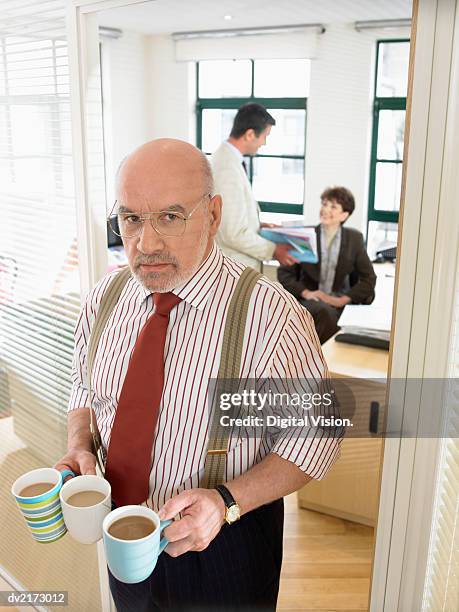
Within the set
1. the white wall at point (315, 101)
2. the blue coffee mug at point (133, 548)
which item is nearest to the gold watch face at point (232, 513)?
the blue coffee mug at point (133, 548)

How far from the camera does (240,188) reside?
2646mm

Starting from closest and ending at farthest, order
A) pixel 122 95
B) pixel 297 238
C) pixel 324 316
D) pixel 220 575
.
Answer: pixel 220 575, pixel 297 238, pixel 324 316, pixel 122 95

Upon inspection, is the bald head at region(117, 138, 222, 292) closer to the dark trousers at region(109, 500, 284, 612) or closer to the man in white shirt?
the dark trousers at region(109, 500, 284, 612)

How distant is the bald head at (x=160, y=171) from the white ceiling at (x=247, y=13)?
313 centimetres

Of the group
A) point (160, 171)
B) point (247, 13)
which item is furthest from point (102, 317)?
point (247, 13)

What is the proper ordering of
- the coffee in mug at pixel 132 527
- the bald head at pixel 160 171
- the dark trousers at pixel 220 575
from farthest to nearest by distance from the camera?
the dark trousers at pixel 220 575 < the bald head at pixel 160 171 < the coffee in mug at pixel 132 527

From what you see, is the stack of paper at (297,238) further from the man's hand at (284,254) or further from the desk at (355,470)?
the desk at (355,470)

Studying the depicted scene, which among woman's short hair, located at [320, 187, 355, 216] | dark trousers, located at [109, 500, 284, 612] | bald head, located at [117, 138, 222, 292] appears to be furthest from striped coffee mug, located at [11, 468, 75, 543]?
woman's short hair, located at [320, 187, 355, 216]

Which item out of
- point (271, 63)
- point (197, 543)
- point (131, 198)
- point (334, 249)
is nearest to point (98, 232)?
point (131, 198)

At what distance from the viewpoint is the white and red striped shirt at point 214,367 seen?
3.52ft

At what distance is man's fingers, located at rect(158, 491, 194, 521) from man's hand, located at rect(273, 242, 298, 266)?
193 cm

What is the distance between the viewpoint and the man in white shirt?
2.62m

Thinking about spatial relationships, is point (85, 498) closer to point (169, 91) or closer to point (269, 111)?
point (269, 111)

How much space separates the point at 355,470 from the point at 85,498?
1.45 m
